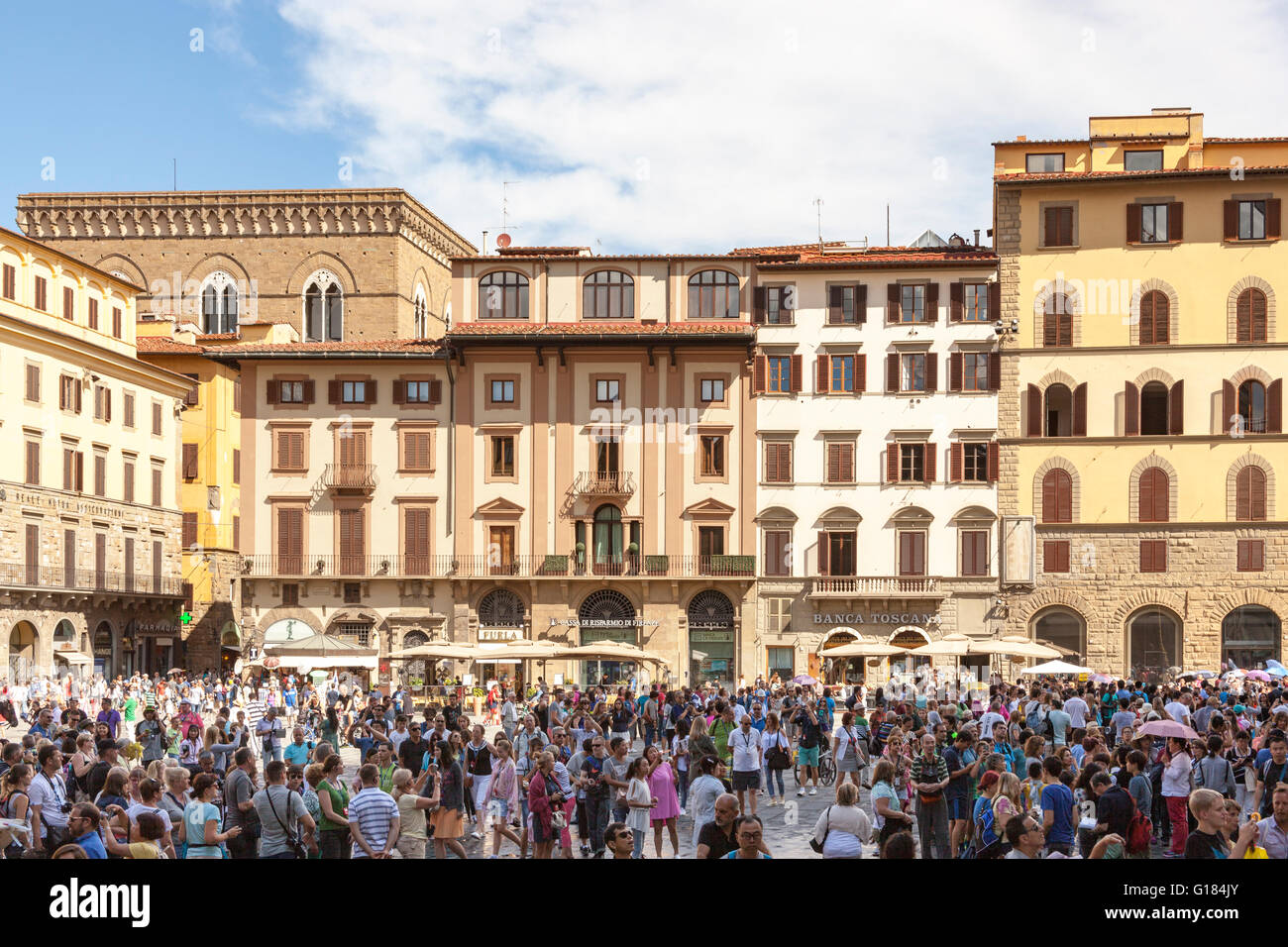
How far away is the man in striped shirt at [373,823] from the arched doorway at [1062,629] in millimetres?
41216

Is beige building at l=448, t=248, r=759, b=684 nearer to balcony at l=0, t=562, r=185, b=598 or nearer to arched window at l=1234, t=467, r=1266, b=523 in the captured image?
balcony at l=0, t=562, r=185, b=598

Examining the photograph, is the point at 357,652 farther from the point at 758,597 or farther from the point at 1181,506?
the point at 1181,506

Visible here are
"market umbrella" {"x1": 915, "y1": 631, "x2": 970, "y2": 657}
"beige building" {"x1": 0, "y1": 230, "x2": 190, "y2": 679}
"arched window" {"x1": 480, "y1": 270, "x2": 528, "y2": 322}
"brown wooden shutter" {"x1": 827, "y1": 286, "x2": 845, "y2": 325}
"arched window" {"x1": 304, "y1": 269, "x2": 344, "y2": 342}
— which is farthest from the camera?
"arched window" {"x1": 304, "y1": 269, "x2": 344, "y2": 342}

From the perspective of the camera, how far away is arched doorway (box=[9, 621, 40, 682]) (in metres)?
45.7

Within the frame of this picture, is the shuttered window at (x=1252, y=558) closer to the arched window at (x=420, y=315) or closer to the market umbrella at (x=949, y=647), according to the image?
the market umbrella at (x=949, y=647)

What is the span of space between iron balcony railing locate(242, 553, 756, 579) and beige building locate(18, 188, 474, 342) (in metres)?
14.7

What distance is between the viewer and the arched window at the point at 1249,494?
1978 inches

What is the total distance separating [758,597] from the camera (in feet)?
170

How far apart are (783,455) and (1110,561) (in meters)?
11.0

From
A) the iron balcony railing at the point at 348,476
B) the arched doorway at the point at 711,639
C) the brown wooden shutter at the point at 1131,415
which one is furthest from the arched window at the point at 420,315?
the brown wooden shutter at the point at 1131,415

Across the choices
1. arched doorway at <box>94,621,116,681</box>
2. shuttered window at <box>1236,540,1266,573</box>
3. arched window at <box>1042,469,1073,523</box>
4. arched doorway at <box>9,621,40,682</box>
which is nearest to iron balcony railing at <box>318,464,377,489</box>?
arched doorway at <box>94,621,116,681</box>

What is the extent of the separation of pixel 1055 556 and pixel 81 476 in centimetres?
3117

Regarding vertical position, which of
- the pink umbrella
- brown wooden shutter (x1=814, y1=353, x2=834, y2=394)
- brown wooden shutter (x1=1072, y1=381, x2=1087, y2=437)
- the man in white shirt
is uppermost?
brown wooden shutter (x1=814, y1=353, x2=834, y2=394)
